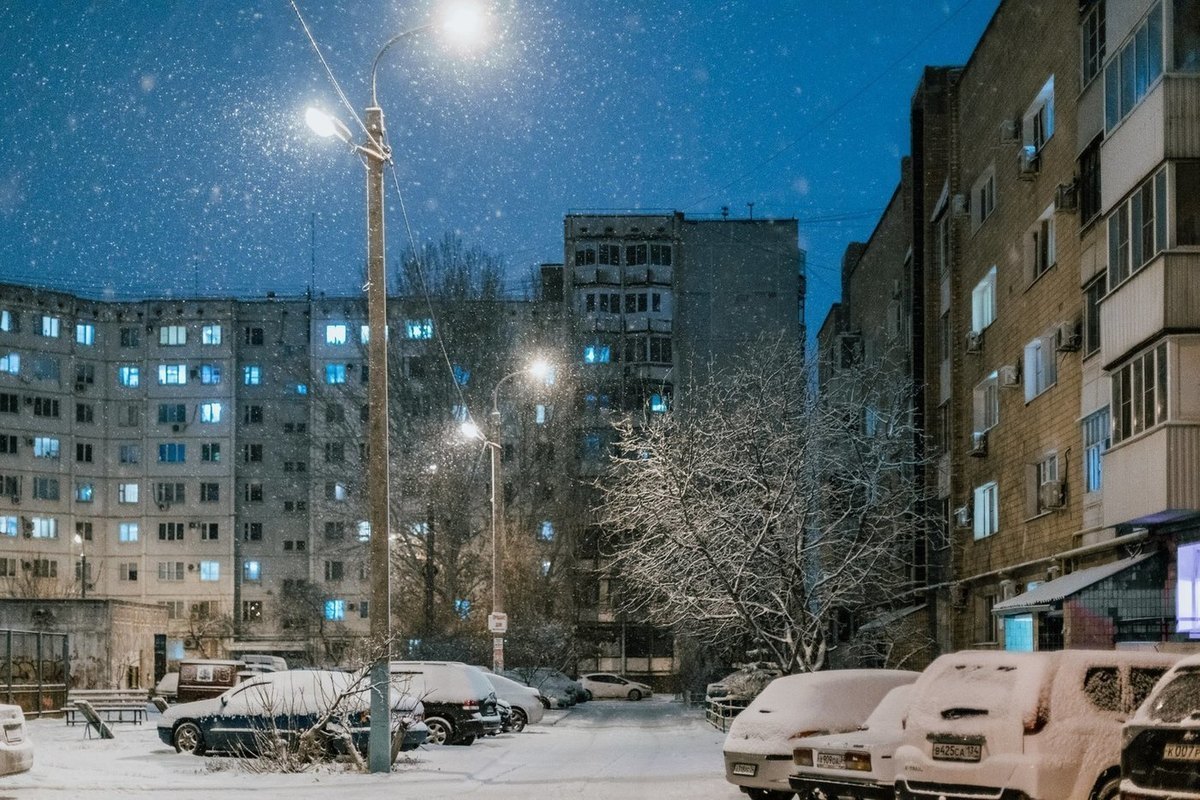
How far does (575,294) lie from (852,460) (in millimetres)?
45807

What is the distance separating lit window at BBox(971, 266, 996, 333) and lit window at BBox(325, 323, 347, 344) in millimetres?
58447

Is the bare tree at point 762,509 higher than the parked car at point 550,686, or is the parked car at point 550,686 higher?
the bare tree at point 762,509

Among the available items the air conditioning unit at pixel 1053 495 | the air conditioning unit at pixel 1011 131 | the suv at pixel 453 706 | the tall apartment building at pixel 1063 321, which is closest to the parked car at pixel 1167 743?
the tall apartment building at pixel 1063 321

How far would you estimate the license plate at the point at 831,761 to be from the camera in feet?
47.2

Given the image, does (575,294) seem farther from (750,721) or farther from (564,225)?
(750,721)

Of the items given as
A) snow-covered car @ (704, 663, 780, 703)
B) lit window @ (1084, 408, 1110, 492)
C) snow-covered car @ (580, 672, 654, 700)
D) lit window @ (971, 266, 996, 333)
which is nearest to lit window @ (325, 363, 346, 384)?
snow-covered car @ (580, 672, 654, 700)

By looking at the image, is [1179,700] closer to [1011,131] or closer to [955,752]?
[955,752]

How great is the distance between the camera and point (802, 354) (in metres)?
44.2

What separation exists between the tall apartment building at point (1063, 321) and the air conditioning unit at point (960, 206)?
6 centimetres

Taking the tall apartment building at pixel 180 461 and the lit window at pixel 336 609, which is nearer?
the lit window at pixel 336 609

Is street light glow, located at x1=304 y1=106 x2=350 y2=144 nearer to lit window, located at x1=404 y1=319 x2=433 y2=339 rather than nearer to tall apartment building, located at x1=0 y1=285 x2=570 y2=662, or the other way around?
lit window, located at x1=404 y1=319 x2=433 y2=339

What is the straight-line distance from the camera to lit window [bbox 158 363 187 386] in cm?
9162

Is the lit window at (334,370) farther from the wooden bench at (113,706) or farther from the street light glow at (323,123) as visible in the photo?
the street light glow at (323,123)

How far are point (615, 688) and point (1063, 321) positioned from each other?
49.3 m
